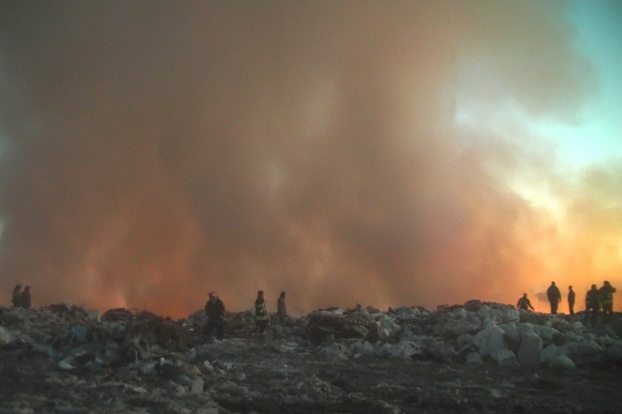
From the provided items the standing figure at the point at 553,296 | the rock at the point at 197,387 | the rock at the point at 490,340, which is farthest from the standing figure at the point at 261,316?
the standing figure at the point at 553,296

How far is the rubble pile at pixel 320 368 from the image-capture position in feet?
23.1

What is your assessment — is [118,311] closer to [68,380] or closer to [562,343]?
[68,380]

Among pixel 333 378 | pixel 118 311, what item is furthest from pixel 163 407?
pixel 118 311

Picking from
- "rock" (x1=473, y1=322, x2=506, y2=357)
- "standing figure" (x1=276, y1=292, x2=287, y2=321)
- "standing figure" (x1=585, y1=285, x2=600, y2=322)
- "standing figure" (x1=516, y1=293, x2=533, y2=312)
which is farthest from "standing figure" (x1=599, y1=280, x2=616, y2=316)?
"standing figure" (x1=276, y1=292, x2=287, y2=321)

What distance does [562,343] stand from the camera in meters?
12.0

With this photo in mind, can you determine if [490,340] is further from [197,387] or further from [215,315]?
[215,315]

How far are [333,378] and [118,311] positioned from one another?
15.0 metres

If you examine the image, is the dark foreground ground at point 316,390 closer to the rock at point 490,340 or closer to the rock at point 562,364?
the rock at point 562,364

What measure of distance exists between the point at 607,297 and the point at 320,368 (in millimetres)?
12962

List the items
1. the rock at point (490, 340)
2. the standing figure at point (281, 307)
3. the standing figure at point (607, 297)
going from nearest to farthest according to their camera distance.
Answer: the rock at point (490, 340) → the standing figure at point (607, 297) → the standing figure at point (281, 307)

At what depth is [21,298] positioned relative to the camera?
75.7 feet

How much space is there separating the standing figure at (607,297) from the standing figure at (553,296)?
3.57 m

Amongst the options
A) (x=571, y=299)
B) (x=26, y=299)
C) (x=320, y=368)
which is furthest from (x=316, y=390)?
(x=26, y=299)

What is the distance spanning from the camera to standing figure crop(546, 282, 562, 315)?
21.9 metres
